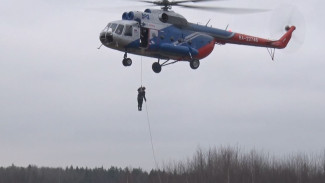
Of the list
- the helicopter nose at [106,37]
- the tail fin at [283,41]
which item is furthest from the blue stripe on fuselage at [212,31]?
the helicopter nose at [106,37]

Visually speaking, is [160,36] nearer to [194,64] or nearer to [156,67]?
[156,67]

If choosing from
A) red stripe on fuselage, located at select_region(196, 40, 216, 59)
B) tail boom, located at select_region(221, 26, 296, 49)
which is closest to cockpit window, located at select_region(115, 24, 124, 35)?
red stripe on fuselage, located at select_region(196, 40, 216, 59)

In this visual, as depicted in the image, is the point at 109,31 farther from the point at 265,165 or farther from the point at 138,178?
the point at 138,178

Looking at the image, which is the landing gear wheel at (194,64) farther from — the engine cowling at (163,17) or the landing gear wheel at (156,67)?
the engine cowling at (163,17)

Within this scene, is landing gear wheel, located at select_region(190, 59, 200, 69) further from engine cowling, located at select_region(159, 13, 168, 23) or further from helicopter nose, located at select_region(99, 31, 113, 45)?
helicopter nose, located at select_region(99, 31, 113, 45)

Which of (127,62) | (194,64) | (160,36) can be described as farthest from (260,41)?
(127,62)

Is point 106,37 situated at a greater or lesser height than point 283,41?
lesser

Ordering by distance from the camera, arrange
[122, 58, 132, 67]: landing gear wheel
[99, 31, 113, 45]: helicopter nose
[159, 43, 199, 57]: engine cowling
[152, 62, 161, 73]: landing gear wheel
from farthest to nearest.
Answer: [152, 62, 161, 73]: landing gear wheel, [159, 43, 199, 57]: engine cowling, [122, 58, 132, 67]: landing gear wheel, [99, 31, 113, 45]: helicopter nose

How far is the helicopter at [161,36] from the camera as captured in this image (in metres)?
41.9

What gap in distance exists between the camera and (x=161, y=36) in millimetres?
43469

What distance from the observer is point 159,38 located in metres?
43.3

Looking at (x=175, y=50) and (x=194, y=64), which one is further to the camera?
(x=194, y=64)

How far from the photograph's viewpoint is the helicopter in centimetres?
4191

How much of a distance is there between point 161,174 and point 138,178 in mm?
13772
